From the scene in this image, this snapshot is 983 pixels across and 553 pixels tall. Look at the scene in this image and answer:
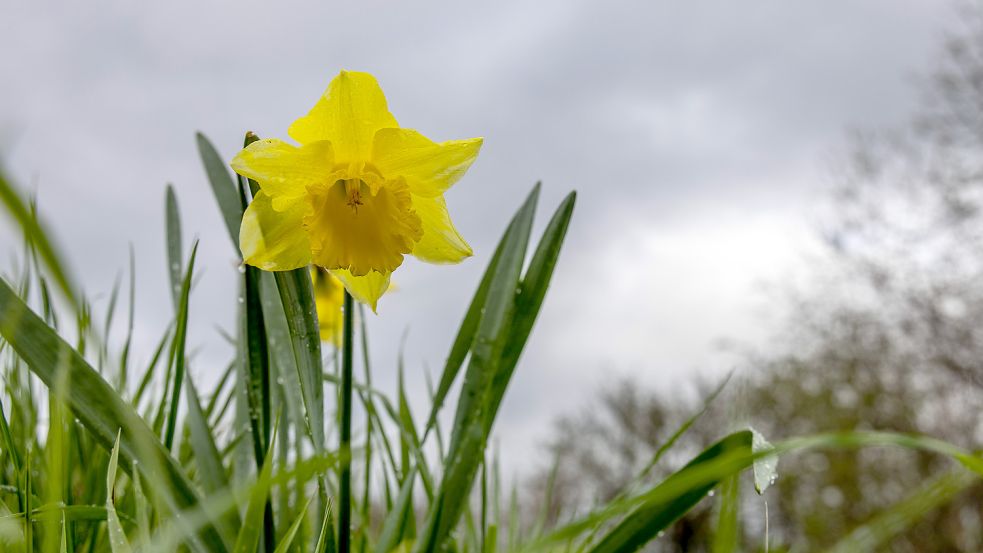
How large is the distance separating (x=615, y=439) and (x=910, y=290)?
714cm

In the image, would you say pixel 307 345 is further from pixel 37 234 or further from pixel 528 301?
pixel 37 234

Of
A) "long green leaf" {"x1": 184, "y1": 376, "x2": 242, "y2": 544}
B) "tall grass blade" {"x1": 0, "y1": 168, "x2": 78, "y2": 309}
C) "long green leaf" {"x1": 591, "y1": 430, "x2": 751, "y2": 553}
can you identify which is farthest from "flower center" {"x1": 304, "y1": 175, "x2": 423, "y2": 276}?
"tall grass blade" {"x1": 0, "y1": 168, "x2": 78, "y2": 309}

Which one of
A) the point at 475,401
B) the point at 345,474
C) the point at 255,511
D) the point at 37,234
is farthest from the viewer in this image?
the point at 475,401

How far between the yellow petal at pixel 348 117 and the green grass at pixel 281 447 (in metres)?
0.09

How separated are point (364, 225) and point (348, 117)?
0.11m


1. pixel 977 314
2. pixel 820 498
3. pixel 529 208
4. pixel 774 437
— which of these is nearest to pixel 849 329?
pixel 977 314

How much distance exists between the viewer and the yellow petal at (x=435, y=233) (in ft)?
2.78

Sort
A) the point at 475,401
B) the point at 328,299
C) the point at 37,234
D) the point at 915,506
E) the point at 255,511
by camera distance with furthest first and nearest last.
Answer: the point at 328,299
the point at 475,401
the point at 255,511
the point at 915,506
the point at 37,234

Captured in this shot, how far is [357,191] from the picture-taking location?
838mm

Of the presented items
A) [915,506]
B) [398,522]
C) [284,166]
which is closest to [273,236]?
[284,166]

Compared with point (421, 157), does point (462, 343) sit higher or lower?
lower

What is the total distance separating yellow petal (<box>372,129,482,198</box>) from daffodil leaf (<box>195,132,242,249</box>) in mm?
181

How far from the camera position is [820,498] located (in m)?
10.8

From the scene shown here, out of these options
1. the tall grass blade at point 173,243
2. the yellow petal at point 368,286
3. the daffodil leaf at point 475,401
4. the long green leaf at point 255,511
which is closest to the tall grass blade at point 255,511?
the long green leaf at point 255,511
